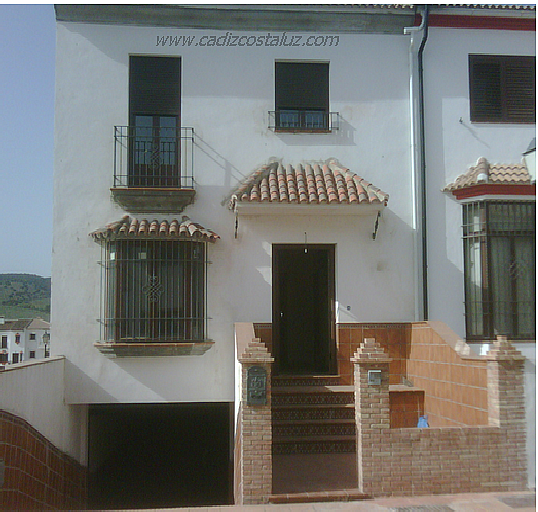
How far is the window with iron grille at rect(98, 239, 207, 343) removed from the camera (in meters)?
10.8

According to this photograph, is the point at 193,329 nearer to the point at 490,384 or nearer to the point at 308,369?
the point at 308,369

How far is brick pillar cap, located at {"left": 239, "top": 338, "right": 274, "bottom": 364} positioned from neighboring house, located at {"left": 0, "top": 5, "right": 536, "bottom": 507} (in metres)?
2.69

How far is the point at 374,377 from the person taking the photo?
7.91 metres

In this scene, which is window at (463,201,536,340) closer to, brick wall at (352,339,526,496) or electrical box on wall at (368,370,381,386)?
brick wall at (352,339,526,496)

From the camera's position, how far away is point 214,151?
11297 millimetres

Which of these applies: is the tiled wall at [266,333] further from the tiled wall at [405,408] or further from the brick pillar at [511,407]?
the brick pillar at [511,407]

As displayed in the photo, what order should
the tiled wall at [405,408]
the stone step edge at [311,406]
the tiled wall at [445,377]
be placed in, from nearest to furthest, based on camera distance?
1. the tiled wall at [445,377]
2. the stone step edge at [311,406]
3. the tiled wall at [405,408]

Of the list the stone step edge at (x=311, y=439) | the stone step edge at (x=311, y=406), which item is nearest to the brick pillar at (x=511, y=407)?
the stone step edge at (x=311, y=439)

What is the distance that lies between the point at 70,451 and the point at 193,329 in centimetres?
299

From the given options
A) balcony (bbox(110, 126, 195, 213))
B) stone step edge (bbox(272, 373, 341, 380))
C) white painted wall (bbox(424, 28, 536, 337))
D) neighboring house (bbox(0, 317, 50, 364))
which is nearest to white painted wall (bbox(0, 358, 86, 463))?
balcony (bbox(110, 126, 195, 213))

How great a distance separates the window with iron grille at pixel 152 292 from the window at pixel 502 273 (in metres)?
5.05

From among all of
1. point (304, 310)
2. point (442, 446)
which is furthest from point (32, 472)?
point (304, 310)

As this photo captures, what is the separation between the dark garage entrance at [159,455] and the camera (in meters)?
11.4

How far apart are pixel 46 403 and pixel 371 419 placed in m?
5.09
